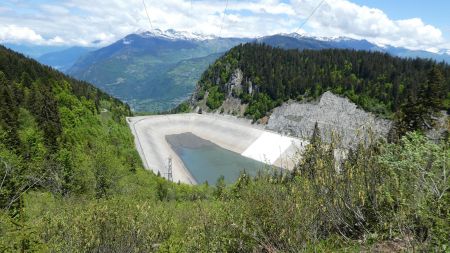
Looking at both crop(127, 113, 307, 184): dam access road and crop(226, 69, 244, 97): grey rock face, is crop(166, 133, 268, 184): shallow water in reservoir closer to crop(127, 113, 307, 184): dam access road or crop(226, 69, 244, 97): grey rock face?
crop(127, 113, 307, 184): dam access road

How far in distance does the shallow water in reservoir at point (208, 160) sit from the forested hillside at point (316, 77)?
983 inches

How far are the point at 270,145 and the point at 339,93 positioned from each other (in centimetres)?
3076

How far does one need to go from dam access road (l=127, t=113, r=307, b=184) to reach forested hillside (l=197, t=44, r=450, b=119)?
1101 centimetres

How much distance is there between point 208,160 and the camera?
106562 millimetres

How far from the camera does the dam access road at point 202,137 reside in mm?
95062

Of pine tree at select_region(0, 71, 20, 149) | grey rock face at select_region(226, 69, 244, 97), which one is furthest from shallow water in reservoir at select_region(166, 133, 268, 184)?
pine tree at select_region(0, 71, 20, 149)

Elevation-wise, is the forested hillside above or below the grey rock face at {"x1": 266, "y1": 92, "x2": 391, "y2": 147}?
above

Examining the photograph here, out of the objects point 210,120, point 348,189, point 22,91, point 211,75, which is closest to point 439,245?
point 348,189

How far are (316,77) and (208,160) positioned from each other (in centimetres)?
5276

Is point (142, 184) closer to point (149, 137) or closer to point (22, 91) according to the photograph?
point (22, 91)

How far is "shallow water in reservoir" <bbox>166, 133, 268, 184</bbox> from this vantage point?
9294cm

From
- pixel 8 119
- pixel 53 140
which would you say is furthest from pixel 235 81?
pixel 8 119

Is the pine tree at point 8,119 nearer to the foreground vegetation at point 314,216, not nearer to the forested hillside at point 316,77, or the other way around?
the foreground vegetation at point 314,216

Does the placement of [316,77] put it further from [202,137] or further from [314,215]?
[314,215]
